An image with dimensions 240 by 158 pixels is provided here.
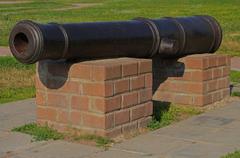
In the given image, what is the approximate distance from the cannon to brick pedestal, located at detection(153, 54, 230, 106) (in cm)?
18

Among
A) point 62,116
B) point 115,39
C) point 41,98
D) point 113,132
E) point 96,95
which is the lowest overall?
point 113,132

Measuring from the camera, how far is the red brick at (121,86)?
6551 mm

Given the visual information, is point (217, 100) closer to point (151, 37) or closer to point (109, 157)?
point (151, 37)

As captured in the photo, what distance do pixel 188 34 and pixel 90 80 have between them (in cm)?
196

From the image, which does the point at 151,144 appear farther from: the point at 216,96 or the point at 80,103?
the point at 216,96

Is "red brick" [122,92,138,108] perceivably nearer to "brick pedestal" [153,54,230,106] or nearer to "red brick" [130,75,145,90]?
"red brick" [130,75,145,90]

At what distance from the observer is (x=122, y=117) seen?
22.1 ft

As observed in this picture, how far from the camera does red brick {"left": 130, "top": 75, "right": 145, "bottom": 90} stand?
6844 millimetres

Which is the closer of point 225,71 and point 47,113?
point 47,113

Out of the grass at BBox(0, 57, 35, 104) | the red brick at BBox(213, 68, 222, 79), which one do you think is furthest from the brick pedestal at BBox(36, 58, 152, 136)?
the grass at BBox(0, 57, 35, 104)

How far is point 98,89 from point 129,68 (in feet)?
1.62

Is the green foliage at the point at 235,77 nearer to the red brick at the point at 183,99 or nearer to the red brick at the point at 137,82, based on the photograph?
the red brick at the point at 183,99

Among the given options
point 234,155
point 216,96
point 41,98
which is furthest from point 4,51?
point 234,155

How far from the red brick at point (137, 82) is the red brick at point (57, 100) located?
0.70m
